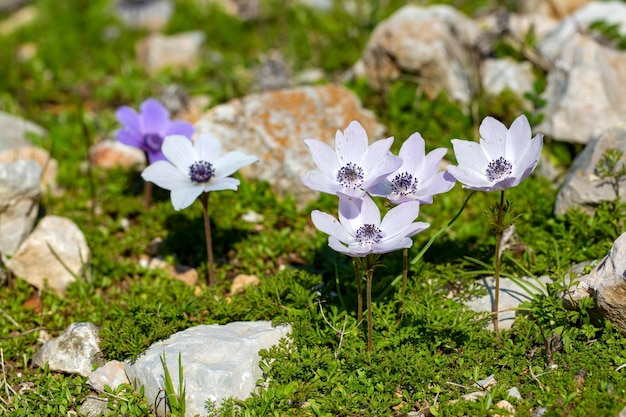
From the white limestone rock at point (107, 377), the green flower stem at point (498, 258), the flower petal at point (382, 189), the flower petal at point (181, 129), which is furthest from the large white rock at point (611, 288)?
the flower petal at point (181, 129)

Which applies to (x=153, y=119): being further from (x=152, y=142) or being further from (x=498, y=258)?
(x=498, y=258)

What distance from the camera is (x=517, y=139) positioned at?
396 cm

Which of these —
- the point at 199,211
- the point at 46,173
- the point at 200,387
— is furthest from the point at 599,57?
the point at 46,173

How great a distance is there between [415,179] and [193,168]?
1.43 meters

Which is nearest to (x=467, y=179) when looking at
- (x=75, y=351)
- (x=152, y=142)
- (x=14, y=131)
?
(x=75, y=351)

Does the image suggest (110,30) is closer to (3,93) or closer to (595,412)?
(3,93)

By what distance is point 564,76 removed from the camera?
→ 6414 millimetres

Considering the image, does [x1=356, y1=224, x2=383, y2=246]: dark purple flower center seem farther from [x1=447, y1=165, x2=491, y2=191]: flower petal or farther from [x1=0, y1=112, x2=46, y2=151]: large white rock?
[x1=0, y1=112, x2=46, y2=151]: large white rock

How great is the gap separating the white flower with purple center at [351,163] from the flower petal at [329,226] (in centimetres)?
14

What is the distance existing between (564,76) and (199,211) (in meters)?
3.31

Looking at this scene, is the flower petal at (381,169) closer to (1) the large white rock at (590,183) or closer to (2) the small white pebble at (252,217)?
(1) the large white rock at (590,183)

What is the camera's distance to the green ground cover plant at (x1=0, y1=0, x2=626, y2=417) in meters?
3.90

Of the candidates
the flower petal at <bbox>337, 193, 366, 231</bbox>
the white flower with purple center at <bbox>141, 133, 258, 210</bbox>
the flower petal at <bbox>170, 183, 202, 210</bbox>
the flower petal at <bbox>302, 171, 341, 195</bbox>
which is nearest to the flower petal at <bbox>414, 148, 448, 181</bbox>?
the flower petal at <bbox>337, 193, 366, 231</bbox>

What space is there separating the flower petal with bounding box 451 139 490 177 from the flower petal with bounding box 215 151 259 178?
132cm
